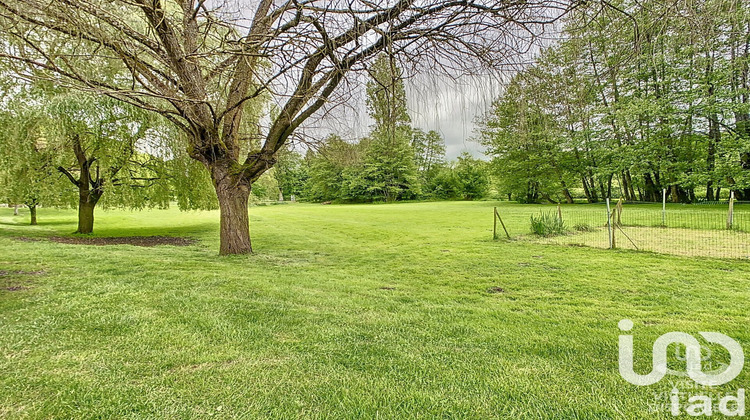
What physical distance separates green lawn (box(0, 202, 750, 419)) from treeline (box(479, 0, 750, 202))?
5.79 feet

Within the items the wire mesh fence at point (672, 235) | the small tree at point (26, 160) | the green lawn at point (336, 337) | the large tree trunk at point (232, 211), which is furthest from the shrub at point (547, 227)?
the small tree at point (26, 160)

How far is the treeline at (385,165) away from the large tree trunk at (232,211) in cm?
116

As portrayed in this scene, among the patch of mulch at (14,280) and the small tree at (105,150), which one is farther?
the small tree at (105,150)

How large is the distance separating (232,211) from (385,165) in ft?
61.2

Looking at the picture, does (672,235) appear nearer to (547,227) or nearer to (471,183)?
(547,227)

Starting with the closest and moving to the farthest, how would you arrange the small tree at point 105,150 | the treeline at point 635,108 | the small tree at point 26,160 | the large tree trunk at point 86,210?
1. the treeline at point 635,108
2. the small tree at point 26,160
3. the small tree at point 105,150
4. the large tree trunk at point 86,210

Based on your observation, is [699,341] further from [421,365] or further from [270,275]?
[270,275]

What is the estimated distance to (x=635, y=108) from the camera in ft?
57.4

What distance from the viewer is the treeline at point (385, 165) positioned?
3.24 meters

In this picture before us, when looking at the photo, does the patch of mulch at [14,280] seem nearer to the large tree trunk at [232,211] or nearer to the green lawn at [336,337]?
the green lawn at [336,337]

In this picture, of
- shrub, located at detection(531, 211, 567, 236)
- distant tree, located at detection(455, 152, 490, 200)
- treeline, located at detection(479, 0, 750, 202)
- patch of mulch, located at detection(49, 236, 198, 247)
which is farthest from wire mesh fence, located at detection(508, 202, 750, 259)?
distant tree, located at detection(455, 152, 490, 200)

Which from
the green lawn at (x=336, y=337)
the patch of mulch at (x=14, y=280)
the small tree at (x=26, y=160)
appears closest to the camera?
the green lawn at (x=336, y=337)

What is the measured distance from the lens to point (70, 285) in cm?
369

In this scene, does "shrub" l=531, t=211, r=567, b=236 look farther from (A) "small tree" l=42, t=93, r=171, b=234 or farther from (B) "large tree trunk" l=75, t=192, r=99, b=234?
(B) "large tree trunk" l=75, t=192, r=99, b=234
